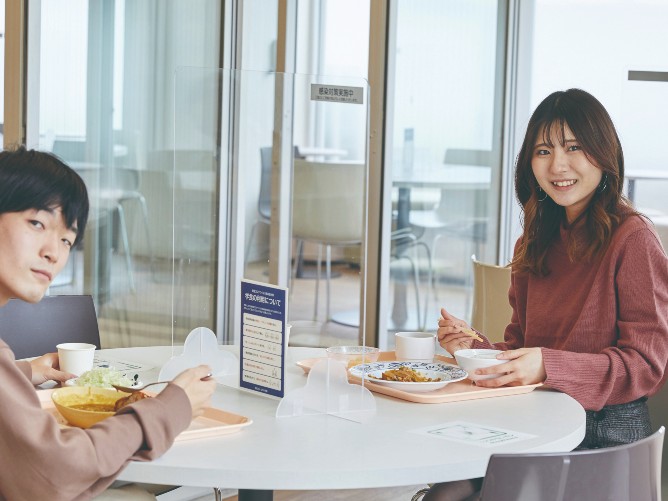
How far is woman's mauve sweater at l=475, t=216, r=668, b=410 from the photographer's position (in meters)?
2.02

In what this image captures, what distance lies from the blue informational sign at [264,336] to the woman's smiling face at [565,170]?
0.78 m

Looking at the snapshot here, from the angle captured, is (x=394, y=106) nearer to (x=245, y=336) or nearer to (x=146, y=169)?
(x=146, y=169)

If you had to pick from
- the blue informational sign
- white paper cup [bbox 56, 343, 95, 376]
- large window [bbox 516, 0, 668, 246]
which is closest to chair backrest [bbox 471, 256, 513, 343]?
the blue informational sign

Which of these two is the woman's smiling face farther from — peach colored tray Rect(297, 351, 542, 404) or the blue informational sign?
the blue informational sign

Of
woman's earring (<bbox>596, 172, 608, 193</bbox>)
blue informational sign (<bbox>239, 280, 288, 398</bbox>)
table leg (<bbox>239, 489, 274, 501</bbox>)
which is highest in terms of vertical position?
woman's earring (<bbox>596, 172, 608, 193</bbox>)

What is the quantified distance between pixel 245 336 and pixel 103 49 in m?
2.20

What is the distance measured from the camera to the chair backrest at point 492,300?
119 inches

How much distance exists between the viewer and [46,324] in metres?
2.61

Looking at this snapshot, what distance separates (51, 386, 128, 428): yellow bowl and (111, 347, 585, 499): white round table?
15cm

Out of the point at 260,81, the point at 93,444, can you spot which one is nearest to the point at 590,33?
the point at 260,81

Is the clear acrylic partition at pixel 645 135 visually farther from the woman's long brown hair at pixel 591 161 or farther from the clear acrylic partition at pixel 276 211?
the woman's long brown hair at pixel 591 161

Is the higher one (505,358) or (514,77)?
(514,77)

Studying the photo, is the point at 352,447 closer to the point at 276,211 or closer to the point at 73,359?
the point at 73,359

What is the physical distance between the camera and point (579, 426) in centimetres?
172
